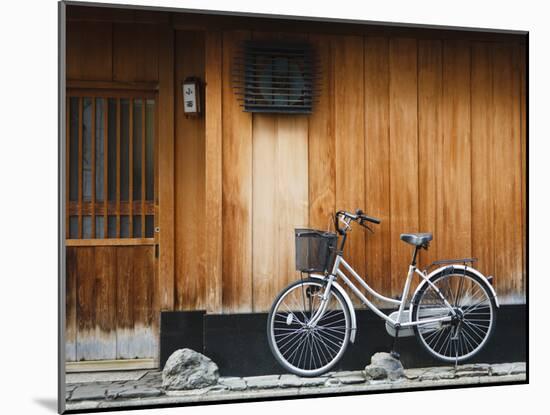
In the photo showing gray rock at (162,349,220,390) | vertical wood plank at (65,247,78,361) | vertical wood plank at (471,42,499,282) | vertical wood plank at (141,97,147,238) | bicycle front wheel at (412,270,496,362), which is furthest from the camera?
vertical wood plank at (471,42,499,282)

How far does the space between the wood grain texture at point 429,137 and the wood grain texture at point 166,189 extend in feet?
7.19

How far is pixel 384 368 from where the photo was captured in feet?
17.6

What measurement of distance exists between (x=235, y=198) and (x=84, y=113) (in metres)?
1.56

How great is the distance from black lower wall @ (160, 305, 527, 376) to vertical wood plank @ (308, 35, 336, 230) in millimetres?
946

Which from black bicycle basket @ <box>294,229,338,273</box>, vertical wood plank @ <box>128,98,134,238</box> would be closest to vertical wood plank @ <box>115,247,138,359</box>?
vertical wood plank @ <box>128,98,134,238</box>

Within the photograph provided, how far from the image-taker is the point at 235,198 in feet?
17.5

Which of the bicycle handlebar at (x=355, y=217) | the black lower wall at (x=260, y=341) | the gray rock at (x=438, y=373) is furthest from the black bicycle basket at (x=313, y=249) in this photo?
the gray rock at (x=438, y=373)

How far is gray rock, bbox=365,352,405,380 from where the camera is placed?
535 cm

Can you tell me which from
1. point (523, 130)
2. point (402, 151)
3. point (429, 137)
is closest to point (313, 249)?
point (402, 151)

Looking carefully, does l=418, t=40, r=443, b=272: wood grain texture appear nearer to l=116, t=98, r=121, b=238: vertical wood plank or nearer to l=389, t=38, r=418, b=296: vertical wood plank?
l=389, t=38, r=418, b=296: vertical wood plank

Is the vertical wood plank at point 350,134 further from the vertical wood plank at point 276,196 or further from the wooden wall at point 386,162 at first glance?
the vertical wood plank at point 276,196

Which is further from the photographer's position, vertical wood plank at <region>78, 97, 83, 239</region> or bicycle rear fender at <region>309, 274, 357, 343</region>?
vertical wood plank at <region>78, 97, 83, 239</region>

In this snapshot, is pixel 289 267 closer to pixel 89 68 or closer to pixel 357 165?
pixel 357 165

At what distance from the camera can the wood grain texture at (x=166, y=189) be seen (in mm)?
5598
